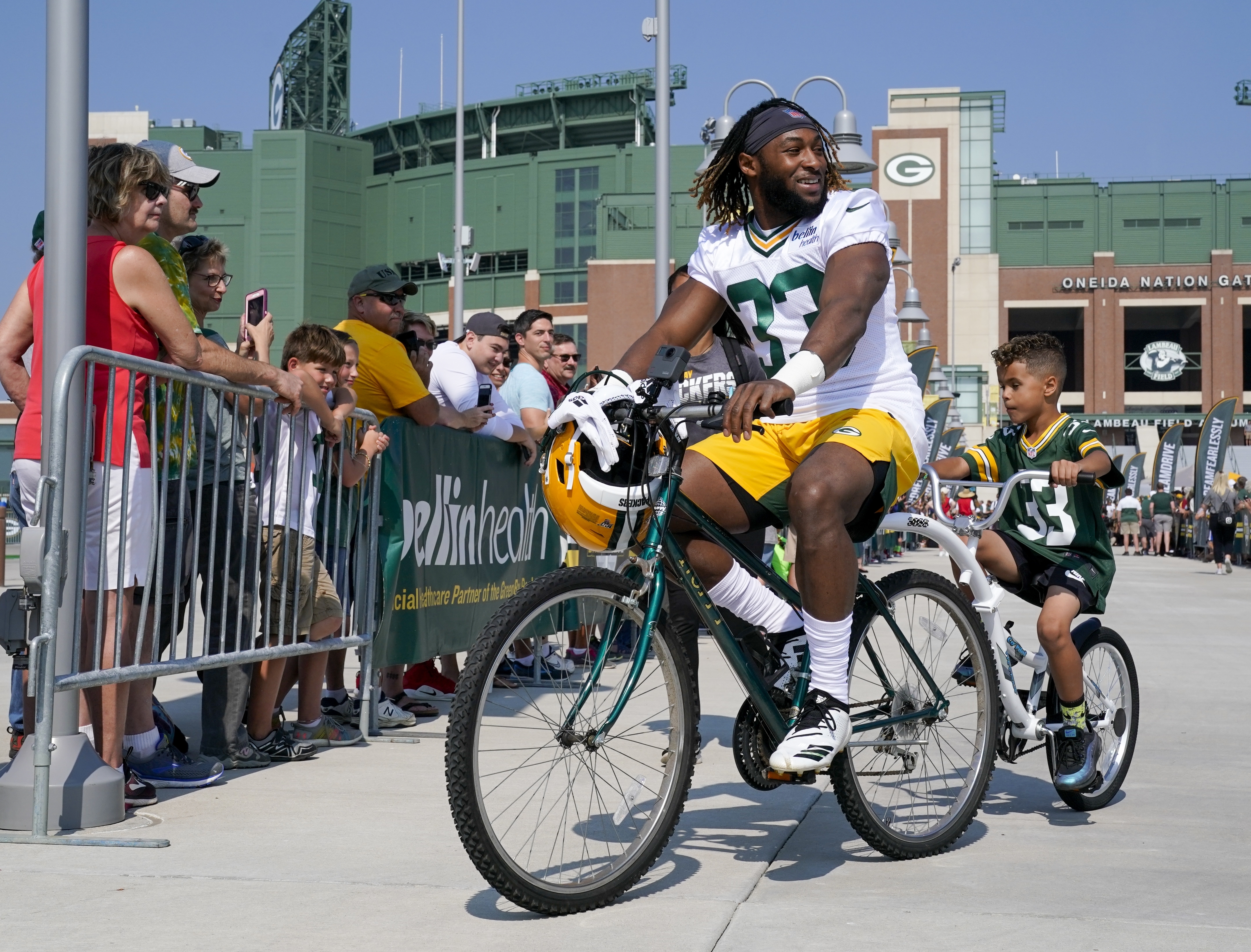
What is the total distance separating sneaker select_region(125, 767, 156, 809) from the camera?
4648 mm

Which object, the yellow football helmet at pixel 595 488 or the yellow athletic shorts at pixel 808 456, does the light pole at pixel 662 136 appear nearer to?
the yellow athletic shorts at pixel 808 456

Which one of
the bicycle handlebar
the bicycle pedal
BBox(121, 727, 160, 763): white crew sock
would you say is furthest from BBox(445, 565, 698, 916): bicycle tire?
BBox(121, 727, 160, 763): white crew sock

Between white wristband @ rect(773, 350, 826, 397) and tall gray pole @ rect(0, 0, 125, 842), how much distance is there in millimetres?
2205

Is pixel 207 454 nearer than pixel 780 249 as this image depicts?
No

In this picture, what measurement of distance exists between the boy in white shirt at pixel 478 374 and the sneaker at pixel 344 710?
152 cm

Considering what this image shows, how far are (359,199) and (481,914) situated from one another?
7875cm

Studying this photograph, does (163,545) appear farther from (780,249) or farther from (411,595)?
(780,249)

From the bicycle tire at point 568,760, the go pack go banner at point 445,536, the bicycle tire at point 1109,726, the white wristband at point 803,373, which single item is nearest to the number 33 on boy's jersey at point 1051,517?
the bicycle tire at point 1109,726

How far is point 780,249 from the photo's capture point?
394 centimetres

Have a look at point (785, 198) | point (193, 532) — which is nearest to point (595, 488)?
point (785, 198)

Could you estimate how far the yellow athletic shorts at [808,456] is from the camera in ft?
12.4

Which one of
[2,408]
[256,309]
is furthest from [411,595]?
[2,408]

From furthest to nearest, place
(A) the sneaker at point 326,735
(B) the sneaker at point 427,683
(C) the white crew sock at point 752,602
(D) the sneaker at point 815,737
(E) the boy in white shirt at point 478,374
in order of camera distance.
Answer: (B) the sneaker at point 427,683, (E) the boy in white shirt at point 478,374, (A) the sneaker at point 326,735, (C) the white crew sock at point 752,602, (D) the sneaker at point 815,737

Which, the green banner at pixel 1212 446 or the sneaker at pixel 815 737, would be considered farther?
the green banner at pixel 1212 446
